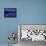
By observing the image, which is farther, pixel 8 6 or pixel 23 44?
pixel 8 6

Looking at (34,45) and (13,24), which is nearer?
(34,45)

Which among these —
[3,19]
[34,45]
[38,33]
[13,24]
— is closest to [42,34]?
[38,33]

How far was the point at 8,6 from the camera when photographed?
3459 millimetres

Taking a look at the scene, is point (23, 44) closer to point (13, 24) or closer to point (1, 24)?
point (13, 24)

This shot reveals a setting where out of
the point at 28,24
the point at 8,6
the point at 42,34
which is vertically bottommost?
the point at 42,34

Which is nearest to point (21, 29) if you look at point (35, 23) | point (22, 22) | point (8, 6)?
point (22, 22)

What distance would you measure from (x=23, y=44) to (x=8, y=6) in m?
1.17

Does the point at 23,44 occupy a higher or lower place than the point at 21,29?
lower

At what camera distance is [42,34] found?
3.28 m

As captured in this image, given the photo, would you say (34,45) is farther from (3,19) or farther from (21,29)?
(3,19)

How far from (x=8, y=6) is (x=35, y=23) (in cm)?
92

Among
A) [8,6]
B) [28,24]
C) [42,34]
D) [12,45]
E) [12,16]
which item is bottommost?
[12,45]

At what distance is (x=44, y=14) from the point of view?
11.5ft

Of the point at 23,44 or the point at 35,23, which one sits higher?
the point at 35,23
